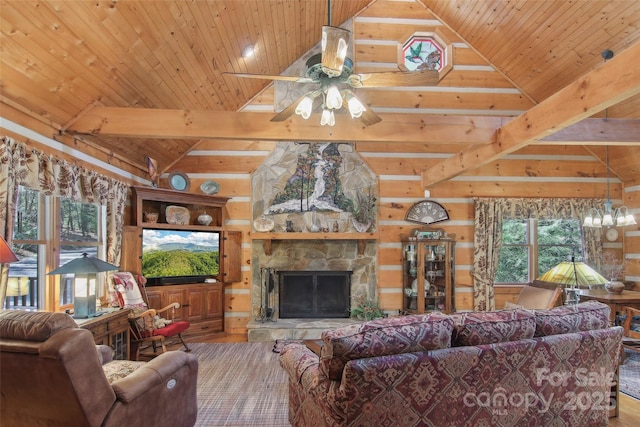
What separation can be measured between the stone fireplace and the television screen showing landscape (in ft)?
2.20

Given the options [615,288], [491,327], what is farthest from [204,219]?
[615,288]

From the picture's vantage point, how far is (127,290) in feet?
14.4

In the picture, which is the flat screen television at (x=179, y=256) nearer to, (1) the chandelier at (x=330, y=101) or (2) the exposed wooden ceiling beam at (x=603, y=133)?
(1) the chandelier at (x=330, y=101)

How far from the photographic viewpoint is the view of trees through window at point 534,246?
21.1 ft

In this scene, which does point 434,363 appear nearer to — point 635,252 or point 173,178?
point 173,178

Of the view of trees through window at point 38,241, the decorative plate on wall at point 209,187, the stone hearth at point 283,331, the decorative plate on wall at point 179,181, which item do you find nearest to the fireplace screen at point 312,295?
the stone hearth at point 283,331

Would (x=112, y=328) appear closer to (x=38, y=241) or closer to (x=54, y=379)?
(x=38, y=241)

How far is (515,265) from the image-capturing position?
6445 millimetres

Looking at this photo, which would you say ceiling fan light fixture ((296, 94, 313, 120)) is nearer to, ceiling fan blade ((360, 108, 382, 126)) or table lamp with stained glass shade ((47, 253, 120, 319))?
ceiling fan blade ((360, 108, 382, 126))

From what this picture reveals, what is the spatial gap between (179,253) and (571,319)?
15.7 ft

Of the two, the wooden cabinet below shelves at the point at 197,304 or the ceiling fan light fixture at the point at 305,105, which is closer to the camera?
the ceiling fan light fixture at the point at 305,105

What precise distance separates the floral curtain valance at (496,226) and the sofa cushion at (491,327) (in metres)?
4.03

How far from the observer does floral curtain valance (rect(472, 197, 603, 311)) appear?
6.21m

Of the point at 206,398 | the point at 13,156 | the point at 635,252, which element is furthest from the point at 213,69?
the point at 635,252
